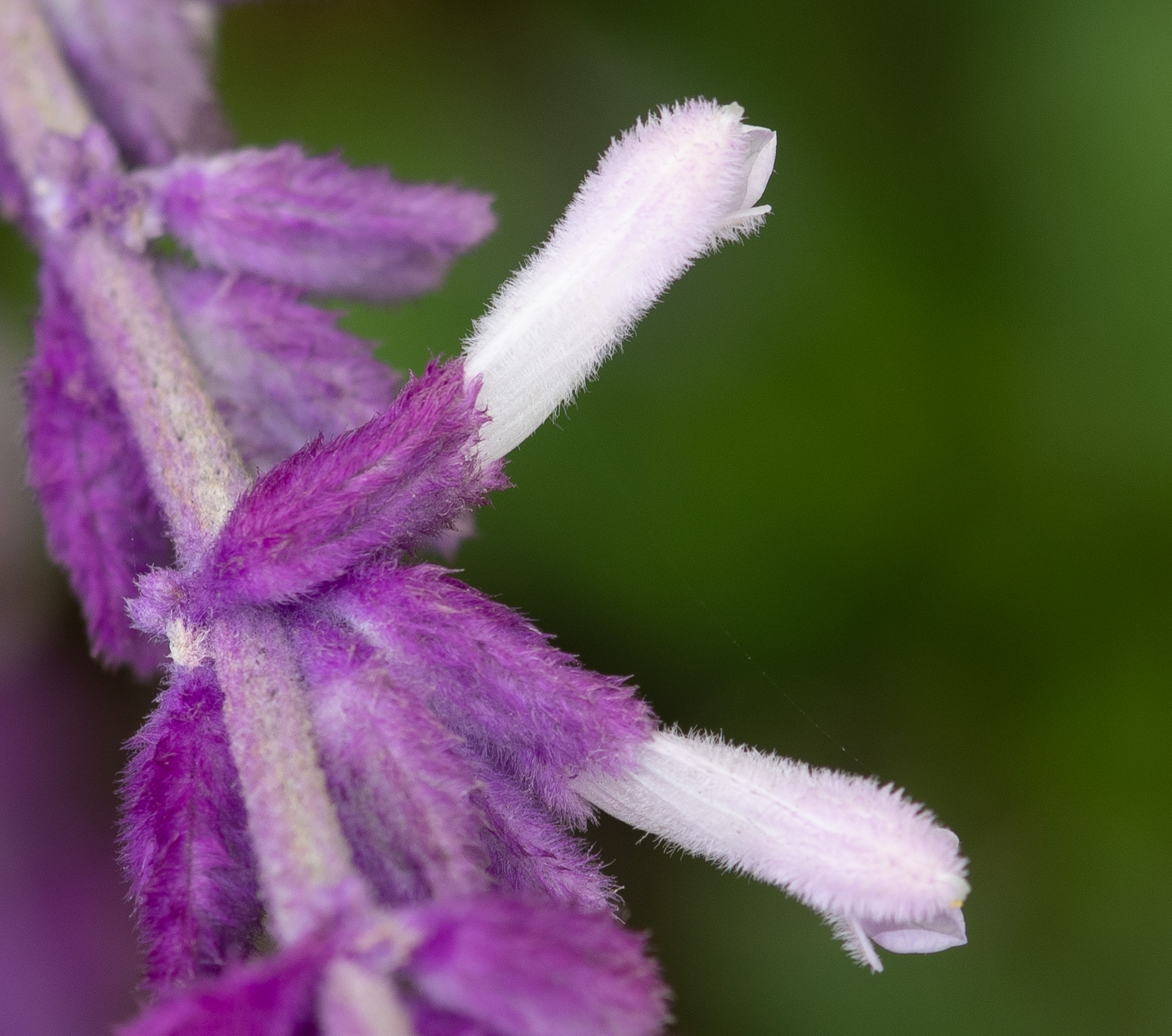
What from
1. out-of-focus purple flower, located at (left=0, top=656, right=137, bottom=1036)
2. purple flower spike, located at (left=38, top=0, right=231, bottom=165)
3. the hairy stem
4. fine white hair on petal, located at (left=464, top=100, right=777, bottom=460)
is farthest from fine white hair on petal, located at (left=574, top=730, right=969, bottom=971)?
out-of-focus purple flower, located at (left=0, top=656, right=137, bottom=1036)

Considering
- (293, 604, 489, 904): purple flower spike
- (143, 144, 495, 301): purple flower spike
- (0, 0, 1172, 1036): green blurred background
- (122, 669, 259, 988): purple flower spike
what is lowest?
(122, 669, 259, 988): purple flower spike

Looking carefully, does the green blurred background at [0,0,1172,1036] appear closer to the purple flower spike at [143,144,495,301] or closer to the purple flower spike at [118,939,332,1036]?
the purple flower spike at [143,144,495,301]

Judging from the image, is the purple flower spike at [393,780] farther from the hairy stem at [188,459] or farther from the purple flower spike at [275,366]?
the purple flower spike at [275,366]

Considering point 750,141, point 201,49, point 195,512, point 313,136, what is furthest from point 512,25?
point 195,512

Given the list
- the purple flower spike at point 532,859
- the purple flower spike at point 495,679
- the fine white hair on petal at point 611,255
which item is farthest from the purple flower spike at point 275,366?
the purple flower spike at point 532,859

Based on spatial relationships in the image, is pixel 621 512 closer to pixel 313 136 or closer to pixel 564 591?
pixel 564 591

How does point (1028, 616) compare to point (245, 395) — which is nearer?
point (245, 395)
